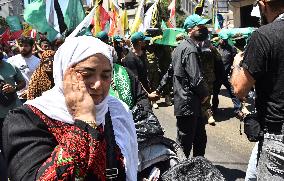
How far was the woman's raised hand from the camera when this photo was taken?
185 cm

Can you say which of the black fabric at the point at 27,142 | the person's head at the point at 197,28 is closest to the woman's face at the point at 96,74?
the black fabric at the point at 27,142

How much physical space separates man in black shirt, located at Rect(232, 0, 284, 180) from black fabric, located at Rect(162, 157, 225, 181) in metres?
0.36

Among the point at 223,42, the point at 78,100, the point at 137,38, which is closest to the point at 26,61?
the point at 137,38

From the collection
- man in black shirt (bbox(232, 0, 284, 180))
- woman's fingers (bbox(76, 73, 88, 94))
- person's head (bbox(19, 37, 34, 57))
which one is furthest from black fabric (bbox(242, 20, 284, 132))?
person's head (bbox(19, 37, 34, 57))

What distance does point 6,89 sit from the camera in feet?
16.9

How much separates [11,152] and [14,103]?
346 centimetres

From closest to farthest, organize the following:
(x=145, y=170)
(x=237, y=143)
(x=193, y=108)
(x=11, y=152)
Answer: (x=11, y=152) → (x=145, y=170) → (x=193, y=108) → (x=237, y=143)

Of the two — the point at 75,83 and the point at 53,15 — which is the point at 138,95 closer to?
the point at 75,83

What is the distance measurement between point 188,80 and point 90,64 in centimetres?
318

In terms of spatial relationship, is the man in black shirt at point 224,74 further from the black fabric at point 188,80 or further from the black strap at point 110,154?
the black strap at point 110,154

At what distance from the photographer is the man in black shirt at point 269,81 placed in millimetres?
2650

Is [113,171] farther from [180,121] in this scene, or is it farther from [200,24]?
[200,24]

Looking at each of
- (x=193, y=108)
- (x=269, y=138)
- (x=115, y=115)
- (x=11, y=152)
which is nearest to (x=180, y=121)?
(x=193, y=108)

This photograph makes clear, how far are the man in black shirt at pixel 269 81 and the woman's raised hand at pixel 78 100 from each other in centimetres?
121
